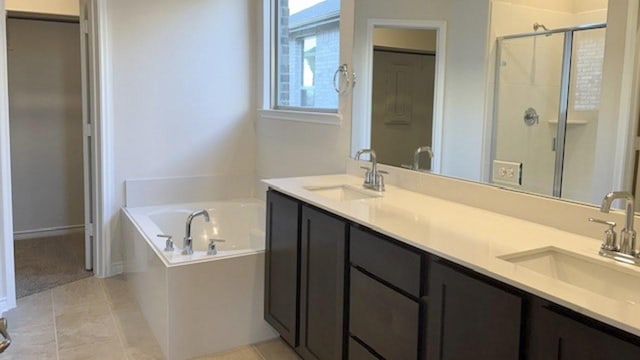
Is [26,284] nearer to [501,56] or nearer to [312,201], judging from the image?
[312,201]

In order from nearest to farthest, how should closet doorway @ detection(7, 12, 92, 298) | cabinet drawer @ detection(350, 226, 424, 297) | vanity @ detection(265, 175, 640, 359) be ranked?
vanity @ detection(265, 175, 640, 359) → cabinet drawer @ detection(350, 226, 424, 297) → closet doorway @ detection(7, 12, 92, 298)

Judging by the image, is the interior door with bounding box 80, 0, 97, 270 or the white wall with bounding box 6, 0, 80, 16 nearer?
the interior door with bounding box 80, 0, 97, 270

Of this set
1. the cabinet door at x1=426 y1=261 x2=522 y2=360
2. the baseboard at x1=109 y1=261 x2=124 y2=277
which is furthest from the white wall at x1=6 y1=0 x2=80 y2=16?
the cabinet door at x1=426 y1=261 x2=522 y2=360

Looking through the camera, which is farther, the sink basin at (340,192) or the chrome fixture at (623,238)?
the sink basin at (340,192)

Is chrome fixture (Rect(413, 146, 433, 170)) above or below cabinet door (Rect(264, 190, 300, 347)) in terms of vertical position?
above

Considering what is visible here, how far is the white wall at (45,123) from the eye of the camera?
182 inches

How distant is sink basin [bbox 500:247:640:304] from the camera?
4.66 ft

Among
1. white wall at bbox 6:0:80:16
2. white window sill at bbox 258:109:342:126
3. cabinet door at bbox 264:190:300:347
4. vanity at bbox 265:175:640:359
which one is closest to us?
vanity at bbox 265:175:640:359

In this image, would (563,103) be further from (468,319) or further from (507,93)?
(468,319)

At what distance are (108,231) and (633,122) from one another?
3.48 metres

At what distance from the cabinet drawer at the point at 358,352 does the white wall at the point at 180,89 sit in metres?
2.50

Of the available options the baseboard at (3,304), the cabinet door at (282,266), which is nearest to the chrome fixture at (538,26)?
the cabinet door at (282,266)

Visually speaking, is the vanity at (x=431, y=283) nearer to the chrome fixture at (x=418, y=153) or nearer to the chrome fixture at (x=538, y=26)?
the chrome fixture at (x=418, y=153)

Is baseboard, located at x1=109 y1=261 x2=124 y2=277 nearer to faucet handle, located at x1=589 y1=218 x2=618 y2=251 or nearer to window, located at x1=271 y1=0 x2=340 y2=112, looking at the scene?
window, located at x1=271 y1=0 x2=340 y2=112
